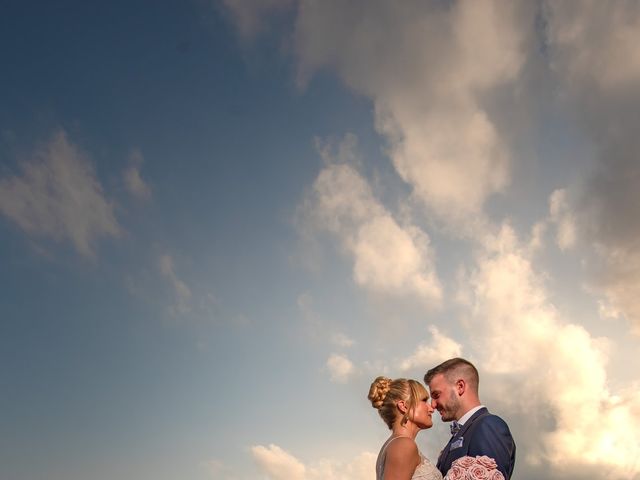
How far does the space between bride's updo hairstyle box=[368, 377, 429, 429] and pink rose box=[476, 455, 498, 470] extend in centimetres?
301

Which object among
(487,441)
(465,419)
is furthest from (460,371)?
(487,441)

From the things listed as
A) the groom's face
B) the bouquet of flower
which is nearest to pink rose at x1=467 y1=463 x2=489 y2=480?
the bouquet of flower

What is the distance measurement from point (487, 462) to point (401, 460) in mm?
2491

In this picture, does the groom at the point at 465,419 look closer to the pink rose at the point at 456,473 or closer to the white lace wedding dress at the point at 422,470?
the white lace wedding dress at the point at 422,470

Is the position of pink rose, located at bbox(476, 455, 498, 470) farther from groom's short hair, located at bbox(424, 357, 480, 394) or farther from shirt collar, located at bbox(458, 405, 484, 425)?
groom's short hair, located at bbox(424, 357, 480, 394)

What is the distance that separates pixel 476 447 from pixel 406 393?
2991 millimetres

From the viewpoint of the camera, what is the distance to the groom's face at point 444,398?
11461 mm

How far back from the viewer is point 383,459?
12.4 m

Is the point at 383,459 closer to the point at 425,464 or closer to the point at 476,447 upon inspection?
Answer: the point at 425,464

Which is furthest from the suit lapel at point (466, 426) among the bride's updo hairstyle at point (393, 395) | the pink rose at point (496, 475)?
the bride's updo hairstyle at point (393, 395)

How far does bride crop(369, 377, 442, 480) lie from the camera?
11727mm

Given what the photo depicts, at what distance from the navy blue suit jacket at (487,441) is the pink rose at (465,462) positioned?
0.30 metres

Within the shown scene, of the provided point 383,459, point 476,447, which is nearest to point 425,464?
point 383,459

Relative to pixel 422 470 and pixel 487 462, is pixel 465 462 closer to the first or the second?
pixel 487 462
